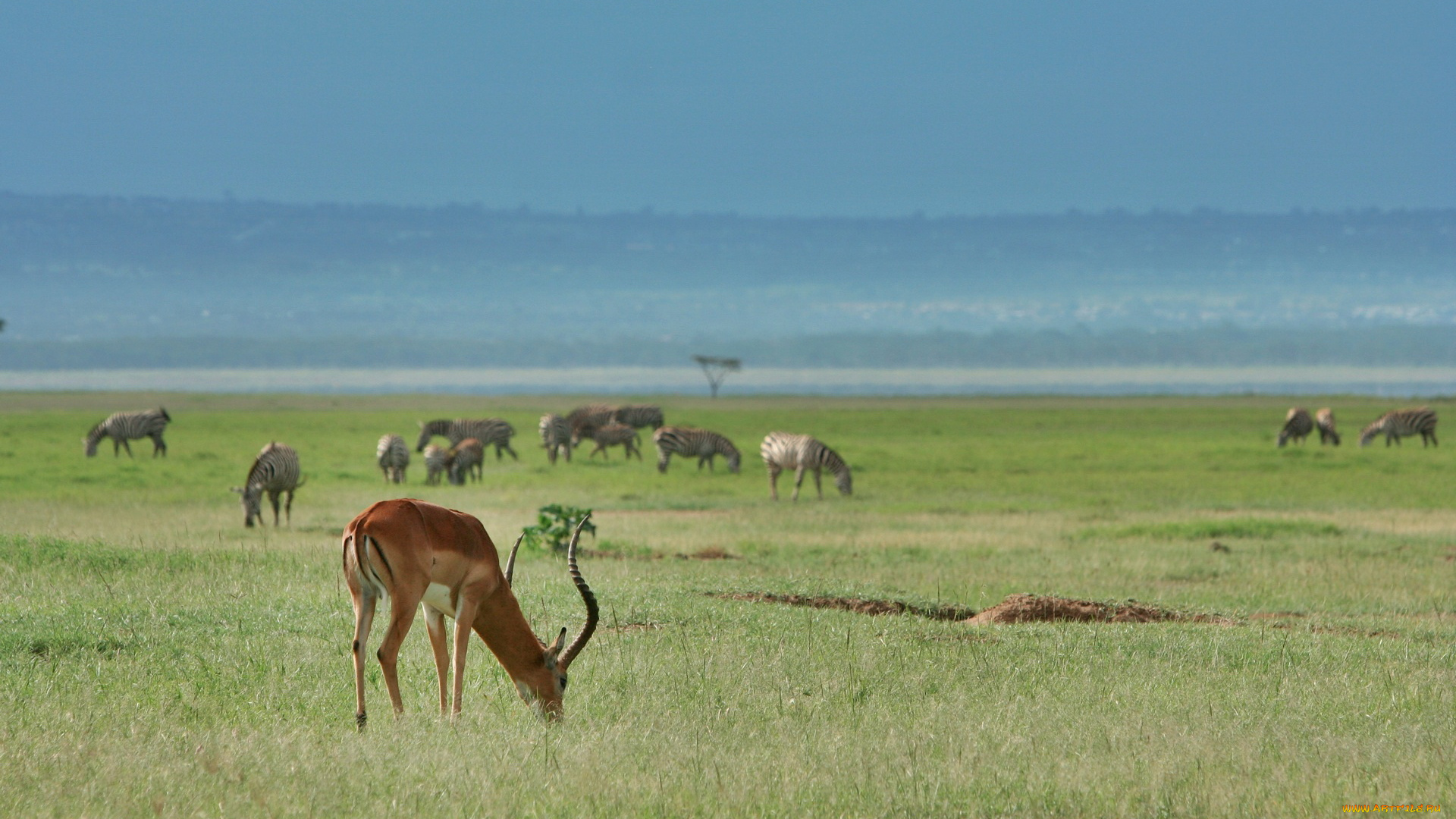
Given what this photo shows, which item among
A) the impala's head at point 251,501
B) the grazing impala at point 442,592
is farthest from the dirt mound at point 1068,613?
the impala's head at point 251,501

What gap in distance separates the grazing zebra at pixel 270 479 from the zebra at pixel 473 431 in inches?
933

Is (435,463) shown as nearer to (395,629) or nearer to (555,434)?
(555,434)

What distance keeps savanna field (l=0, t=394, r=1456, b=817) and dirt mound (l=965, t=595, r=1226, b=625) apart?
1.45 ft

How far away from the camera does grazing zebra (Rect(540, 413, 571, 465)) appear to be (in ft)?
154

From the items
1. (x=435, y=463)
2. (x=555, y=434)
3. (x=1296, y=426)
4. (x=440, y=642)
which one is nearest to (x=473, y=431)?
(x=555, y=434)

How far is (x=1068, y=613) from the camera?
14281 millimetres

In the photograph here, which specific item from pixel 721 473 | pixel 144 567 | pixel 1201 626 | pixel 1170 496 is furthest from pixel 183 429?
pixel 1201 626

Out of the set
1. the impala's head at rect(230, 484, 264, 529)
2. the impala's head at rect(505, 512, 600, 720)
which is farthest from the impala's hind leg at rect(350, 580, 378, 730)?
the impala's head at rect(230, 484, 264, 529)

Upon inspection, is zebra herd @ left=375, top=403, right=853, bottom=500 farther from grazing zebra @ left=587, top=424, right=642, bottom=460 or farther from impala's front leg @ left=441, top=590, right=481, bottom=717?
impala's front leg @ left=441, top=590, right=481, bottom=717

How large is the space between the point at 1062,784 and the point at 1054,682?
109 inches

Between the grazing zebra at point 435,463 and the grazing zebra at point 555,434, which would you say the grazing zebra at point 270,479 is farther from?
the grazing zebra at point 555,434

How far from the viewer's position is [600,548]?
20875mm

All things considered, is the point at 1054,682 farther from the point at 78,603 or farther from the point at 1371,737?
the point at 78,603

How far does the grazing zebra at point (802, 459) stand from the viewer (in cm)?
3447
